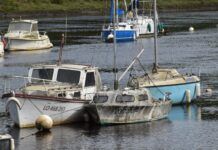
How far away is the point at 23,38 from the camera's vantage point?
10200 centimetres

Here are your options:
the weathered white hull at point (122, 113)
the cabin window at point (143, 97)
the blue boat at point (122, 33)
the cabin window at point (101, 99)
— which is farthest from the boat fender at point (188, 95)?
the blue boat at point (122, 33)

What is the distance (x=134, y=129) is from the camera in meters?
48.1

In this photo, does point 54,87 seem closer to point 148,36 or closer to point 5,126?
point 5,126

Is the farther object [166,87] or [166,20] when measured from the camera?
[166,20]

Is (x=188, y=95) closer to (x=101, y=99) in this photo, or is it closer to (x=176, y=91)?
(x=176, y=91)

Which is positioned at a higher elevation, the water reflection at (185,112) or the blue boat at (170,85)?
the blue boat at (170,85)

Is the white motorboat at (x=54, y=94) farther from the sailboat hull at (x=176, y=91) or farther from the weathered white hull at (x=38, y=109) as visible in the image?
the sailboat hull at (x=176, y=91)

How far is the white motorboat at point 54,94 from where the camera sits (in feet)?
156

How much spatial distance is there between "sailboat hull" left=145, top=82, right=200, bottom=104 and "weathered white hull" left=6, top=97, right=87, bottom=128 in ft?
23.7

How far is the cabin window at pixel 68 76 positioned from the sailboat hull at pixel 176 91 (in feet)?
20.0

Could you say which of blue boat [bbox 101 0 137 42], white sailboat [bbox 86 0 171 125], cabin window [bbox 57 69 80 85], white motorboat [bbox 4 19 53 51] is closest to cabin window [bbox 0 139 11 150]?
white sailboat [bbox 86 0 171 125]

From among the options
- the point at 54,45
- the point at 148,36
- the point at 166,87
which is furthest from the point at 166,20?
the point at 166,87

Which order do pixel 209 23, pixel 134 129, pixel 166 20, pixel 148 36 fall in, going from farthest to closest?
pixel 166 20
pixel 209 23
pixel 148 36
pixel 134 129

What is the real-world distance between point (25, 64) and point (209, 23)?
239 ft
